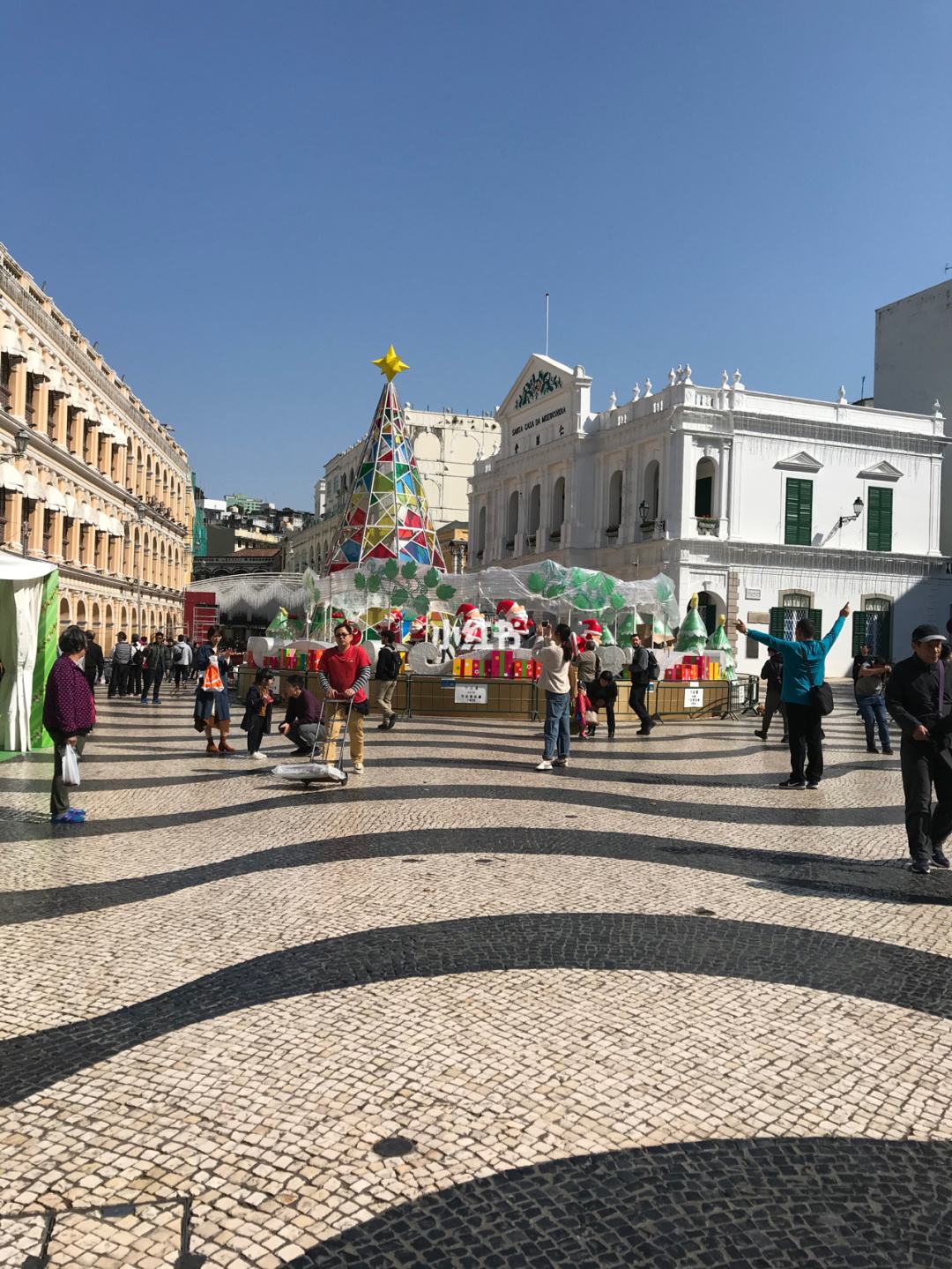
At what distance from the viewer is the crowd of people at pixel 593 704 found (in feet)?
21.6

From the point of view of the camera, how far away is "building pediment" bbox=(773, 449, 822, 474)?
3362 centimetres

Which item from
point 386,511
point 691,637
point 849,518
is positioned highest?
point 849,518

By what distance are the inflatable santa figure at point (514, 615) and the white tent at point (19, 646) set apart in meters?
9.48

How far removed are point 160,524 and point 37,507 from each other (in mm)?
19146

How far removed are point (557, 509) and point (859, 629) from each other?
12552 millimetres

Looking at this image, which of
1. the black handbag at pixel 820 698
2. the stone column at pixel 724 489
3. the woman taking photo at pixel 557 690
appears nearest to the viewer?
the black handbag at pixel 820 698

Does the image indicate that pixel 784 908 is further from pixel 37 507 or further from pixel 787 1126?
pixel 37 507

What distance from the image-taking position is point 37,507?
1195 inches

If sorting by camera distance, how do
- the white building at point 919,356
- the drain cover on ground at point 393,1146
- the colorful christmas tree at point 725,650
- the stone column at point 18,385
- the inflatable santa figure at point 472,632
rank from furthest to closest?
1. the white building at point 919,356
2. the stone column at point 18,385
3. the colorful christmas tree at point 725,650
4. the inflatable santa figure at point 472,632
5. the drain cover on ground at point 393,1146

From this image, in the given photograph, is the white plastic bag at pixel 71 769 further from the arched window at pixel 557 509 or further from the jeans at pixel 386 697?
the arched window at pixel 557 509

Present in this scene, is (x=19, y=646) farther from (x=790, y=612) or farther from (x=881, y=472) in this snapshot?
(x=881, y=472)

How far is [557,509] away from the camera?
132ft

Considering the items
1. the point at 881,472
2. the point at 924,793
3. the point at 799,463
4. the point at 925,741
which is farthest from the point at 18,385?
the point at 924,793

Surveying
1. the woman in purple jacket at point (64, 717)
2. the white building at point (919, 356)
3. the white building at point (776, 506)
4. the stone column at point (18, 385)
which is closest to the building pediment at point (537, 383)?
the white building at point (776, 506)
